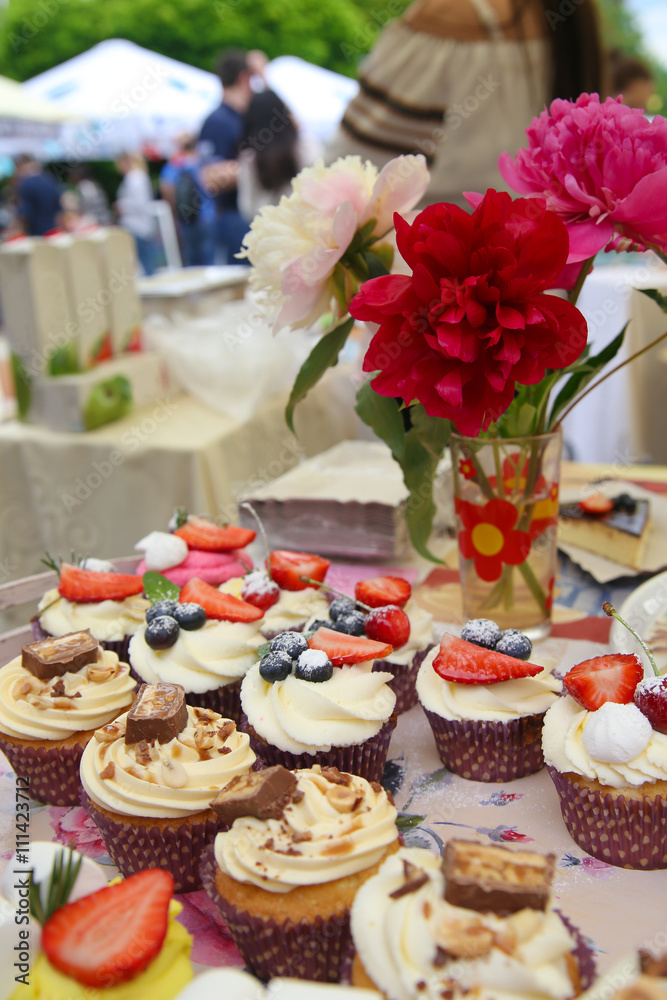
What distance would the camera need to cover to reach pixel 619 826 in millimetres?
1111

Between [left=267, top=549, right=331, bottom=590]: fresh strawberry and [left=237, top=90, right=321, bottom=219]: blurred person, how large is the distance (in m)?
4.29

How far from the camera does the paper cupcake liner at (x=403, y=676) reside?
148cm

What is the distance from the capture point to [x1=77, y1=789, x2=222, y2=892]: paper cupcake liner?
3.70ft

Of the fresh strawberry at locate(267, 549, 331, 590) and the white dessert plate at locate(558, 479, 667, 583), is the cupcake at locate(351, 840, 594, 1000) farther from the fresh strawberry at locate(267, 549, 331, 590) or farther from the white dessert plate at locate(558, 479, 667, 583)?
the white dessert plate at locate(558, 479, 667, 583)

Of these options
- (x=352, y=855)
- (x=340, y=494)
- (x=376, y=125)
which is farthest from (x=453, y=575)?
(x=376, y=125)

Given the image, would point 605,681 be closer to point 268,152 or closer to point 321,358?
point 321,358

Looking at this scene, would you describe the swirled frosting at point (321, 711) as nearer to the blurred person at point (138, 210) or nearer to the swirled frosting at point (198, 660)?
the swirled frosting at point (198, 660)

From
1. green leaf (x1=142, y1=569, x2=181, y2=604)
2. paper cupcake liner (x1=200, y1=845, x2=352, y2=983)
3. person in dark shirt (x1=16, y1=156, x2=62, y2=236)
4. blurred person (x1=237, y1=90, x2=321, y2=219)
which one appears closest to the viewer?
paper cupcake liner (x1=200, y1=845, x2=352, y2=983)

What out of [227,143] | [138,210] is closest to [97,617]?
[227,143]

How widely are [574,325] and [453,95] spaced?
184 cm

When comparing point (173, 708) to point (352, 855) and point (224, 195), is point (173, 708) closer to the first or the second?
point (352, 855)

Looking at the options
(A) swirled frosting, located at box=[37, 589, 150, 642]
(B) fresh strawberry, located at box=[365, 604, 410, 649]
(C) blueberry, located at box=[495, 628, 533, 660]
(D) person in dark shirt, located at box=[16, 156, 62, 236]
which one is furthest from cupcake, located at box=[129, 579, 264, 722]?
(D) person in dark shirt, located at box=[16, 156, 62, 236]

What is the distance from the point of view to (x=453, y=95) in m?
2.61

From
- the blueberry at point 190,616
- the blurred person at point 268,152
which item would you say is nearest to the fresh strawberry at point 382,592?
the blueberry at point 190,616
